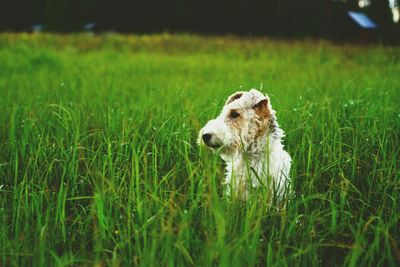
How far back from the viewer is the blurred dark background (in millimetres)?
17766

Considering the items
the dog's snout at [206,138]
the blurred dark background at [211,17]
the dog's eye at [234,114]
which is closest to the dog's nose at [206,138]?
the dog's snout at [206,138]

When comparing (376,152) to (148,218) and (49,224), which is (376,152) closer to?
(148,218)

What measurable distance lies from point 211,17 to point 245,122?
82.7 feet

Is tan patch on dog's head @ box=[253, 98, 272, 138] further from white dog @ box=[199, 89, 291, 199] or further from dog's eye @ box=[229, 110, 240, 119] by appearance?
dog's eye @ box=[229, 110, 240, 119]

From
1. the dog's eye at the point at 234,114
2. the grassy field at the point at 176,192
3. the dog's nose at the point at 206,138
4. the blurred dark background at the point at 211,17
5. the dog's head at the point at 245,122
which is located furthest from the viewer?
the blurred dark background at the point at 211,17

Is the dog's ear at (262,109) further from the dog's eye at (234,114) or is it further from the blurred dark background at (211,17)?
the blurred dark background at (211,17)

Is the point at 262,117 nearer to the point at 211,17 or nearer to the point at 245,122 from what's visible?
the point at 245,122

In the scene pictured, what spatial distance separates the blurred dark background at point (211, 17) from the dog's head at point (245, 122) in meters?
9.18

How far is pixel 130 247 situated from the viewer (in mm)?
1938

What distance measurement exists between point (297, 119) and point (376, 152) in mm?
745

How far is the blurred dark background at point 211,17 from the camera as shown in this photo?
1777 centimetres

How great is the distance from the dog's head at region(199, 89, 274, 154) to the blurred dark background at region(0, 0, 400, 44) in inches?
361

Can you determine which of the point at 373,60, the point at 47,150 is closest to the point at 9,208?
the point at 47,150

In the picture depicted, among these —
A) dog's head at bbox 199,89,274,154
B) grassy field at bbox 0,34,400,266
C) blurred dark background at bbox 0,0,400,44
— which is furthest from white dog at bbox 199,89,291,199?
→ blurred dark background at bbox 0,0,400,44
